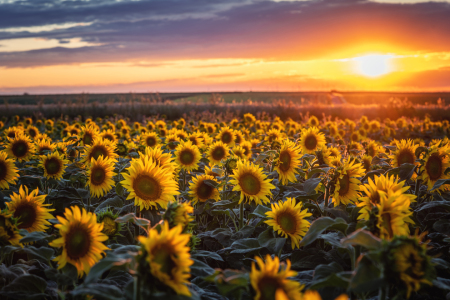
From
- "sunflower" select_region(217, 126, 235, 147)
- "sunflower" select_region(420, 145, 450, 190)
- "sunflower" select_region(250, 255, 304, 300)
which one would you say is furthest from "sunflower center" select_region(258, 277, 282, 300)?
"sunflower" select_region(217, 126, 235, 147)

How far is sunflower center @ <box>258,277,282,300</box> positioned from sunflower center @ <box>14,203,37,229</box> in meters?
1.64

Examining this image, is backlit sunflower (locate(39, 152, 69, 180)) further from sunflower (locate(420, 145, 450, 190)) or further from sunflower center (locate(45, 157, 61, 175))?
sunflower (locate(420, 145, 450, 190))

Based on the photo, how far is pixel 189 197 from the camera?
344 cm

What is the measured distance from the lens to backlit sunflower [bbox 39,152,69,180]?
3676 mm

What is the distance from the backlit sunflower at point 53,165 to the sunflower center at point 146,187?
1719mm

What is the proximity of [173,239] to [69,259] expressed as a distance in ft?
2.47

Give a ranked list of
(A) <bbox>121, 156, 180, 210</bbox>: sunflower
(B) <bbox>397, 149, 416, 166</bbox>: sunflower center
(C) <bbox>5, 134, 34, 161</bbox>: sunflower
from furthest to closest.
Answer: (C) <bbox>5, 134, 34, 161</bbox>: sunflower, (B) <bbox>397, 149, 416, 166</bbox>: sunflower center, (A) <bbox>121, 156, 180, 210</bbox>: sunflower

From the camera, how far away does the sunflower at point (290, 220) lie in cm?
240

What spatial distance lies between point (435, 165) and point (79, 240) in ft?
9.45

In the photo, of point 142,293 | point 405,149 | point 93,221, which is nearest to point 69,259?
point 93,221

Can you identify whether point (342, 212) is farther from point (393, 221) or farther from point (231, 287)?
point (231, 287)

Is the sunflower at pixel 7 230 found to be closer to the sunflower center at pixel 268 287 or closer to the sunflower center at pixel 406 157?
the sunflower center at pixel 268 287

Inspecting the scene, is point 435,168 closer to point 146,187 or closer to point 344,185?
point 344,185

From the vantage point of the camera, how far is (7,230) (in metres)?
1.93
